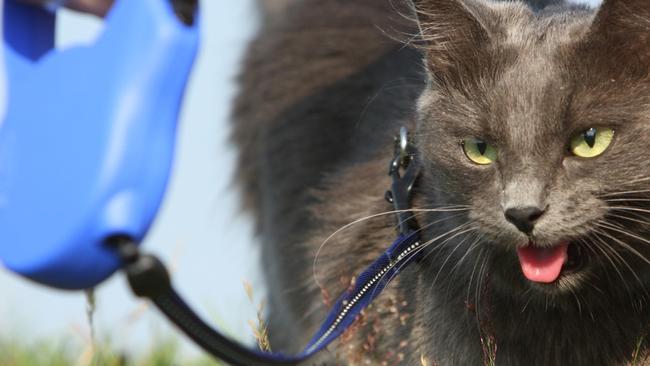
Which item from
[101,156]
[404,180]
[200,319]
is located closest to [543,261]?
[404,180]

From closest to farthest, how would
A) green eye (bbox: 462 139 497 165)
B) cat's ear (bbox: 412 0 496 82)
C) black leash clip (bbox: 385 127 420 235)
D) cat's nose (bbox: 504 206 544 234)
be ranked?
cat's nose (bbox: 504 206 544 234), green eye (bbox: 462 139 497 165), cat's ear (bbox: 412 0 496 82), black leash clip (bbox: 385 127 420 235)

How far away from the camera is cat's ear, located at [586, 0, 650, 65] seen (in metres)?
2.42

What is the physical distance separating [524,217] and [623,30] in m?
0.50

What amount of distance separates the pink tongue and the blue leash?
463mm

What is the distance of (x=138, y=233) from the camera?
1.85m

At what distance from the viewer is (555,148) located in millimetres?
2404

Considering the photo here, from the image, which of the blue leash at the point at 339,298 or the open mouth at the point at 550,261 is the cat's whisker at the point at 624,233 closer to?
the open mouth at the point at 550,261

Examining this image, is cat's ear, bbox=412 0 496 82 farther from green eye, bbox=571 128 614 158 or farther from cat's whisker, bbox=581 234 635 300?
cat's whisker, bbox=581 234 635 300

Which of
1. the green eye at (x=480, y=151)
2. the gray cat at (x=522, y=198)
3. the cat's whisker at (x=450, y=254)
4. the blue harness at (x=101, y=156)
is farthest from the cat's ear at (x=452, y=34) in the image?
the blue harness at (x=101, y=156)

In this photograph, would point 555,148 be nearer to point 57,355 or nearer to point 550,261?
point 550,261

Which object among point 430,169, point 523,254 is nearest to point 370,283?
point 430,169

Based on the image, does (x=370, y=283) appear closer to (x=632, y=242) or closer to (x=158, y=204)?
(x=632, y=242)

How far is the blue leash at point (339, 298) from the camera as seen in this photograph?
191cm

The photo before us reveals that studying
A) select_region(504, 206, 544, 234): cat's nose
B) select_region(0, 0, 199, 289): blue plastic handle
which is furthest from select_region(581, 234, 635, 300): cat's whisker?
select_region(0, 0, 199, 289): blue plastic handle
